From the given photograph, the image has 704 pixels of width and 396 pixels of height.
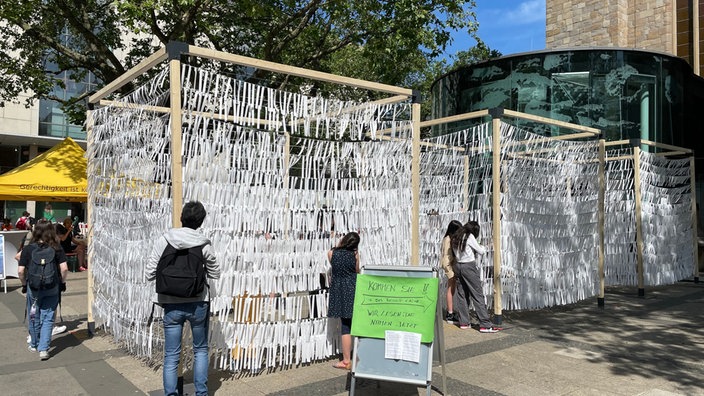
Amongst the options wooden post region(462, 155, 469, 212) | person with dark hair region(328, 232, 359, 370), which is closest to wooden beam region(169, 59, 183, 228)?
person with dark hair region(328, 232, 359, 370)

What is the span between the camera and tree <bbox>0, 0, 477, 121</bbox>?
12.1 metres

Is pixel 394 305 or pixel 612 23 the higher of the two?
pixel 612 23

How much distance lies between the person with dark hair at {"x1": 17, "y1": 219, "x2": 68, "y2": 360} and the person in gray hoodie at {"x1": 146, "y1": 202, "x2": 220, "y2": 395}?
248 cm

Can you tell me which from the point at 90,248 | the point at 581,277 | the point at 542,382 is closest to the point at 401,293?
the point at 542,382

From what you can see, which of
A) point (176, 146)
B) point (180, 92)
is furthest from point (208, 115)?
point (176, 146)

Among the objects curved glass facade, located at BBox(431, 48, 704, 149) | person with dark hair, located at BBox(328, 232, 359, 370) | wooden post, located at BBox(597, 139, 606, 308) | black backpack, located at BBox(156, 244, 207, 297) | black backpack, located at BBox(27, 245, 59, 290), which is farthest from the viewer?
curved glass facade, located at BBox(431, 48, 704, 149)

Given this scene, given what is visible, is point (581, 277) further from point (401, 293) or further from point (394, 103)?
point (401, 293)

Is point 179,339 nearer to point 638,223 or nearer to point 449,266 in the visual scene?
point 449,266

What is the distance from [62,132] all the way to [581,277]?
33.6 m

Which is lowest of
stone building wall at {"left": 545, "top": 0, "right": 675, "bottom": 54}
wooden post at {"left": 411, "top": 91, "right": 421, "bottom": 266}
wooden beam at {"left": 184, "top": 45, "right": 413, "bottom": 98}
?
wooden post at {"left": 411, "top": 91, "right": 421, "bottom": 266}

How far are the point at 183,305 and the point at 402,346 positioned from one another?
1.83 m

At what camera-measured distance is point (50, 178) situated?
12180 mm

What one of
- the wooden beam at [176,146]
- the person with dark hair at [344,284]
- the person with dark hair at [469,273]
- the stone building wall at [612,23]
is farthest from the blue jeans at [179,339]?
the stone building wall at [612,23]

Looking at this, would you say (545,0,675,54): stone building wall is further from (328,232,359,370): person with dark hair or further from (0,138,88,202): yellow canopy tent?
(328,232,359,370): person with dark hair
